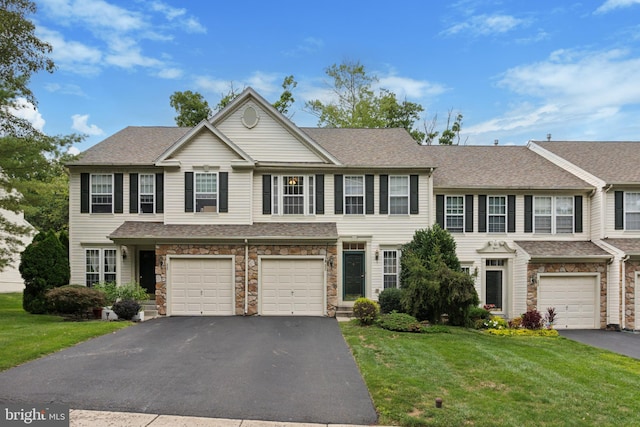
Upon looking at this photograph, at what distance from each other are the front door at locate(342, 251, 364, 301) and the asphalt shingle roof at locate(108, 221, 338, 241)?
1.43 meters

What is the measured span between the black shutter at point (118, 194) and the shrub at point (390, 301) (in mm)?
10689

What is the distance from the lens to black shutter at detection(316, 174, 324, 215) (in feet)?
58.9

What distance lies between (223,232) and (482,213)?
10440mm

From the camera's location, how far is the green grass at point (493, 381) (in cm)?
686

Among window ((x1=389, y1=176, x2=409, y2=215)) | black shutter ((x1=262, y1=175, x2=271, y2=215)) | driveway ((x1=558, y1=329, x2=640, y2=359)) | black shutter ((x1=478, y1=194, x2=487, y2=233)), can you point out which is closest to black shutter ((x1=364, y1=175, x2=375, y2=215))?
window ((x1=389, y1=176, x2=409, y2=215))

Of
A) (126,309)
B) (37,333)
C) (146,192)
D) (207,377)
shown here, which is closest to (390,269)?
(126,309)

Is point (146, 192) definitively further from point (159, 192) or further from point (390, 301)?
point (390, 301)

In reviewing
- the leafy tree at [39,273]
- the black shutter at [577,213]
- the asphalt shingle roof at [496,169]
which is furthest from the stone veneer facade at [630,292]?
the leafy tree at [39,273]

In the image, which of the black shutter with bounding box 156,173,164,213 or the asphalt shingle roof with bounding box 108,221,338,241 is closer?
the asphalt shingle roof with bounding box 108,221,338,241

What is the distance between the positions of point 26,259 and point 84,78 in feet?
28.7

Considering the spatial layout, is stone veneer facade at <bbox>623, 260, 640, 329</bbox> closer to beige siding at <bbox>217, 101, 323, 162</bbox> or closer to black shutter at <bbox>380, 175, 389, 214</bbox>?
black shutter at <bbox>380, 175, 389, 214</bbox>

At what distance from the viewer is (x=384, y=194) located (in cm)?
1808

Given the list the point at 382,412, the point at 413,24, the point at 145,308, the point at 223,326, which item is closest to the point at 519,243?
the point at 413,24

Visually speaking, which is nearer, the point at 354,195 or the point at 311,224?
the point at 311,224
